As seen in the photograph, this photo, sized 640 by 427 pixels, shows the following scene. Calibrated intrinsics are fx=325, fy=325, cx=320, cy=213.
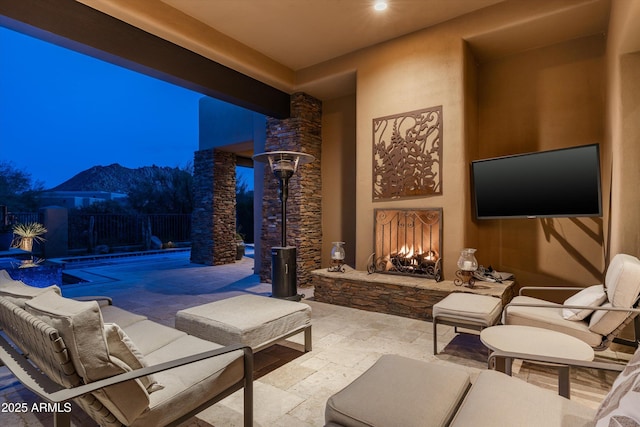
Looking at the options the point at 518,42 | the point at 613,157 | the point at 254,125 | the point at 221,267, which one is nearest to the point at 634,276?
the point at 613,157

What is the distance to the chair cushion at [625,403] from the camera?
80cm

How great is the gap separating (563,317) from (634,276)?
610 mm

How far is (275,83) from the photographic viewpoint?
5.66 m

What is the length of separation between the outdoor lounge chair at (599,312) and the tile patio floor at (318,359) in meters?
0.38

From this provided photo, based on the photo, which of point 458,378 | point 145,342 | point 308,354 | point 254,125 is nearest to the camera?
point 458,378

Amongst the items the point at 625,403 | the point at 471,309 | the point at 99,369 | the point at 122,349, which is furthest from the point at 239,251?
the point at 625,403

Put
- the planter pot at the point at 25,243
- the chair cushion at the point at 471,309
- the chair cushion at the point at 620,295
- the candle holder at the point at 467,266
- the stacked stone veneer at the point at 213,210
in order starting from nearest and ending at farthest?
1. the chair cushion at the point at 620,295
2. the chair cushion at the point at 471,309
3. the candle holder at the point at 467,266
4. the planter pot at the point at 25,243
5. the stacked stone veneer at the point at 213,210

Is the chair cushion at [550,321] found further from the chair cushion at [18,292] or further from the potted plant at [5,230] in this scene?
the potted plant at [5,230]

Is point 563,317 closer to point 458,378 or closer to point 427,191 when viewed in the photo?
point 458,378

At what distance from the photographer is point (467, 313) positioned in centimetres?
285

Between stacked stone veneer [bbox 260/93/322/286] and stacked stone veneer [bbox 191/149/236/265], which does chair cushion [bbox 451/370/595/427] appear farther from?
stacked stone veneer [bbox 191/149/236/265]

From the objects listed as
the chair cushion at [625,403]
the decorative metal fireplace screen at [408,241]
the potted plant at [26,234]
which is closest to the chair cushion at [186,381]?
the chair cushion at [625,403]

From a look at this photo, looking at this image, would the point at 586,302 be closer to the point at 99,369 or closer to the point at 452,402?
the point at 452,402

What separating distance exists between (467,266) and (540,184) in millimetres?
1334
